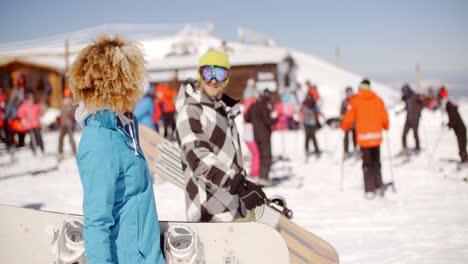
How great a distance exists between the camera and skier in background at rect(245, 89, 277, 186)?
767cm

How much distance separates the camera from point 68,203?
645cm

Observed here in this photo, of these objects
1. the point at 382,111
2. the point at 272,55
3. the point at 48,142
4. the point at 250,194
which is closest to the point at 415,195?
the point at 382,111

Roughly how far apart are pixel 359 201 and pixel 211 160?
4.61 meters

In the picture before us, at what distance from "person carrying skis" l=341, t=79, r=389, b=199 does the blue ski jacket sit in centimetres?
518

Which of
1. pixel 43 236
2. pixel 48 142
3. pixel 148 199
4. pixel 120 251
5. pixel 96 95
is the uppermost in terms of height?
pixel 96 95

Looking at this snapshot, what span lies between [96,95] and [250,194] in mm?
1172

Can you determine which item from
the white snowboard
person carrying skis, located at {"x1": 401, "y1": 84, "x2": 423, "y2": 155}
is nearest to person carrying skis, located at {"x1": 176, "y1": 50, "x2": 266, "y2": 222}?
the white snowboard

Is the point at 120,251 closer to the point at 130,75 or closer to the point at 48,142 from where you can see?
the point at 130,75

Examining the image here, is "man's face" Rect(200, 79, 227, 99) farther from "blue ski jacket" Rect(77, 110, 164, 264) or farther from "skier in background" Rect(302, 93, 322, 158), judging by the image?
"skier in background" Rect(302, 93, 322, 158)

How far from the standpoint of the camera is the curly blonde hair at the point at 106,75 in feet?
5.51

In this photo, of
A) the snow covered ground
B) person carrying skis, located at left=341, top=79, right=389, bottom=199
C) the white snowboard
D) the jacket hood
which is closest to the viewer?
the white snowboard

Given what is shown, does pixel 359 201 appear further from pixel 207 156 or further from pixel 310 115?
pixel 207 156

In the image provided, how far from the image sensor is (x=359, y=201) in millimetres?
6375

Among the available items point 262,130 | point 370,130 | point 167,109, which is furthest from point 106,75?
point 167,109
